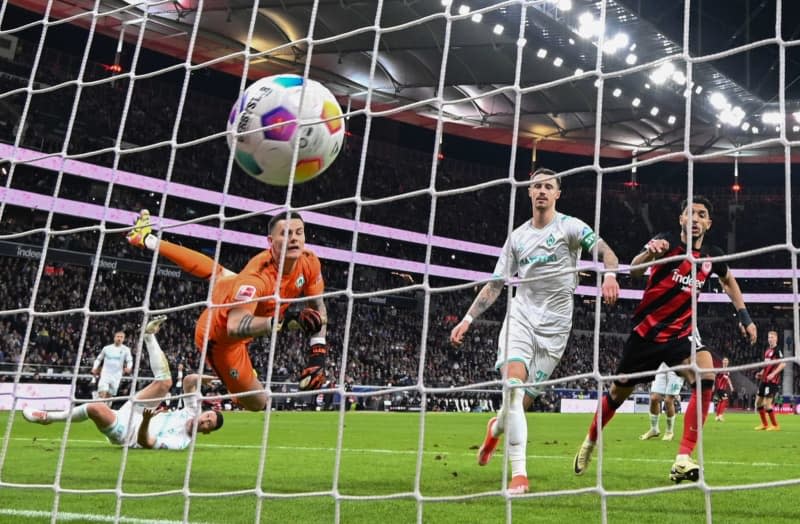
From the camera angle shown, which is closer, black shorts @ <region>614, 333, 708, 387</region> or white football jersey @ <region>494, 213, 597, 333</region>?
white football jersey @ <region>494, 213, 597, 333</region>

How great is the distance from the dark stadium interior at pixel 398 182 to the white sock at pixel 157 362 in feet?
35.1

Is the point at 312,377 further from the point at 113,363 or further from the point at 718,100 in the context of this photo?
the point at 718,100

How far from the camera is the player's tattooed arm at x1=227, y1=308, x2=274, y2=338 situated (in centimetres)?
481

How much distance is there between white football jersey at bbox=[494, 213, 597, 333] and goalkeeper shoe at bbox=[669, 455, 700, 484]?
1109 mm

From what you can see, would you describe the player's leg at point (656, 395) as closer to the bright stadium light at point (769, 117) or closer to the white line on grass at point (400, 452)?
the white line on grass at point (400, 452)

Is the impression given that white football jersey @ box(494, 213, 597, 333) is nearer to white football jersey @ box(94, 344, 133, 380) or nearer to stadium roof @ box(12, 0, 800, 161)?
white football jersey @ box(94, 344, 133, 380)

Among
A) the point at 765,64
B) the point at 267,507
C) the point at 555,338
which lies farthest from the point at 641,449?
the point at 765,64

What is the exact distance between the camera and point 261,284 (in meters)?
5.12

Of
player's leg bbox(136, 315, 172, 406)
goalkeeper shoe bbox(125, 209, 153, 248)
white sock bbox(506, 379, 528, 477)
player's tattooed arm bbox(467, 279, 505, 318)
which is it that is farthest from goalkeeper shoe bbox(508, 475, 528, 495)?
player's leg bbox(136, 315, 172, 406)

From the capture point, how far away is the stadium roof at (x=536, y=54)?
902 inches

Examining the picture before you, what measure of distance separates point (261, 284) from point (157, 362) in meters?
2.25

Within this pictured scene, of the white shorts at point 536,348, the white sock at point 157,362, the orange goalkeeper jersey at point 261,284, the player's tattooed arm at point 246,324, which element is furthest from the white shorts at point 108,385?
the white shorts at point 536,348

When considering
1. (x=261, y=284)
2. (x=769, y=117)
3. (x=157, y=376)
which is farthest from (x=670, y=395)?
(x=769, y=117)

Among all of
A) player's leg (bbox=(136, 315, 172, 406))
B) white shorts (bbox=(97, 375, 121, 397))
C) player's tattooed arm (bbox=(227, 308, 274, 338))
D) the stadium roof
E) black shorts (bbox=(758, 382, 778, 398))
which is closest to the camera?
player's tattooed arm (bbox=(227, 308, 274, 338))
